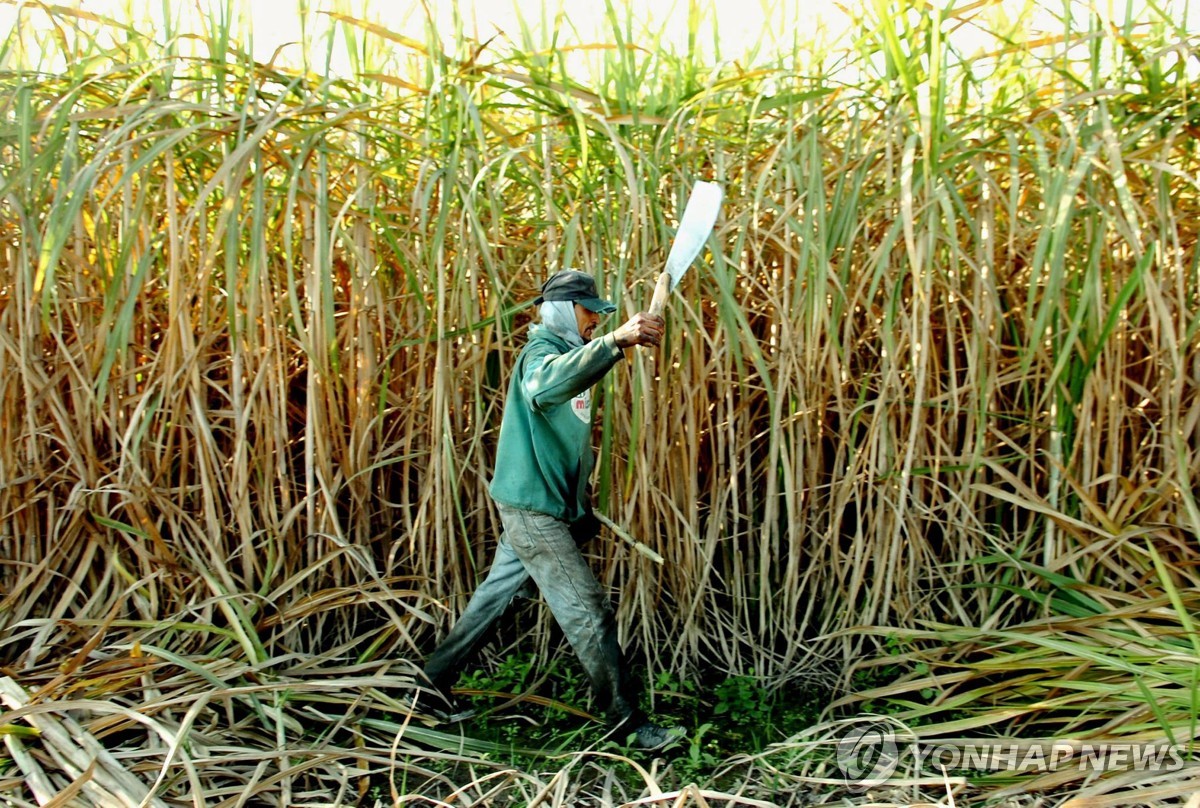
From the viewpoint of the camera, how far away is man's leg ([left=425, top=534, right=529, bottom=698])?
2723 millimetres

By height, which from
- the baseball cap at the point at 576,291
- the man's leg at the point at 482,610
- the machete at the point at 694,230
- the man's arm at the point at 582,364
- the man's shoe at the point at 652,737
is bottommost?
the man's shoe at the point at 652,737

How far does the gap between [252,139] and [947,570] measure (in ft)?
7.31

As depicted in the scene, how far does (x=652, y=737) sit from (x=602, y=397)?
0.91m

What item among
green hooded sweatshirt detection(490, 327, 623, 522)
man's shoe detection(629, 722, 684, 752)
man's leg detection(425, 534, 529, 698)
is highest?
green hooded sweatshirt detection(490, 327, 623, 522)

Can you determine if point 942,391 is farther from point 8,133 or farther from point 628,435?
point 8,133

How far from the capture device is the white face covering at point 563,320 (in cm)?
251

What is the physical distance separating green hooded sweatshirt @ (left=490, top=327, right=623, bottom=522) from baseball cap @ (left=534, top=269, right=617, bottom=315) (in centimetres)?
10

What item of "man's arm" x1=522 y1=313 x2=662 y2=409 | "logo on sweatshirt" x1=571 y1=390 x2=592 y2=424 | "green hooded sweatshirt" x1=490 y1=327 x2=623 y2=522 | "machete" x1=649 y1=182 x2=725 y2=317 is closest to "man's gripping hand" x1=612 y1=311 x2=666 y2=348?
"man's arm" x1=522 y1=313 x2=662 y2=409

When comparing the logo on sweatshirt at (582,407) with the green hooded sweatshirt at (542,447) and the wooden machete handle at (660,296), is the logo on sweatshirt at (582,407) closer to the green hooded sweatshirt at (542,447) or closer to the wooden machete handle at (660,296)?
the green hooded sweatshirt at (542,447)

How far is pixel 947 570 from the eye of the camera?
2.94 metres

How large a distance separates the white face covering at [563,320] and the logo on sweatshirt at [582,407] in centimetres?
15

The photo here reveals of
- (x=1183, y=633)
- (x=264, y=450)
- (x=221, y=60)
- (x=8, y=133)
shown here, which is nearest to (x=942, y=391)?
(x=1183, y=633)

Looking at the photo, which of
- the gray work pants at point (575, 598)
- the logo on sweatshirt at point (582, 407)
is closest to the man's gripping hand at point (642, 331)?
the logo on sweatshirt at point (582, 407)

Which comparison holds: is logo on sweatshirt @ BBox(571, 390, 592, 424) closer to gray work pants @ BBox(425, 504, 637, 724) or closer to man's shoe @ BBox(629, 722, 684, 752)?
gray work pants @ BBox(425, 504, 637, 724)
